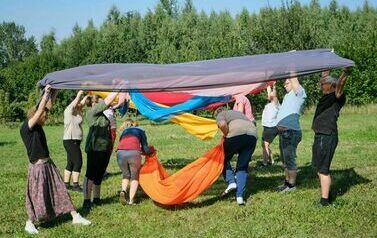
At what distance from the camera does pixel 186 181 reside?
27.8ft

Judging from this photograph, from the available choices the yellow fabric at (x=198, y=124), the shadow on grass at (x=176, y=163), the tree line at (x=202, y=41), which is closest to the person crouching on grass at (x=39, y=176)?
the yellow fabric at (x=198, y=124)

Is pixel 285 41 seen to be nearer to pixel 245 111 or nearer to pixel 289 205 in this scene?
pixel 245 111

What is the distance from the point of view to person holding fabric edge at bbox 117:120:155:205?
8820mm

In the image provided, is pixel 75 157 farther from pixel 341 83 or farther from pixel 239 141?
pixel 341 83

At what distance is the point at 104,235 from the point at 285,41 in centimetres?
2965

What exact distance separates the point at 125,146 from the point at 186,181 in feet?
3.95

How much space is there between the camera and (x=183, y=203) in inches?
346

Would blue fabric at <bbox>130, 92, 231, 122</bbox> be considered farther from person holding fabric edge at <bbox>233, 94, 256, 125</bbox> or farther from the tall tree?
the tall tree

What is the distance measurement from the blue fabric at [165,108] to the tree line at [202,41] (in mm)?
19385

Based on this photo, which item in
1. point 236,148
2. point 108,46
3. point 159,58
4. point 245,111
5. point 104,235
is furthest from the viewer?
point 108,46

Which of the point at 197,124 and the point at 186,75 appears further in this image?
the point at 197,124

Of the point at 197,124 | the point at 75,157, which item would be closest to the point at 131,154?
the point at 75,157

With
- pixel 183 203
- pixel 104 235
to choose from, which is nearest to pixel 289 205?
pixel 183 203

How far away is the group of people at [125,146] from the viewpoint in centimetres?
748
